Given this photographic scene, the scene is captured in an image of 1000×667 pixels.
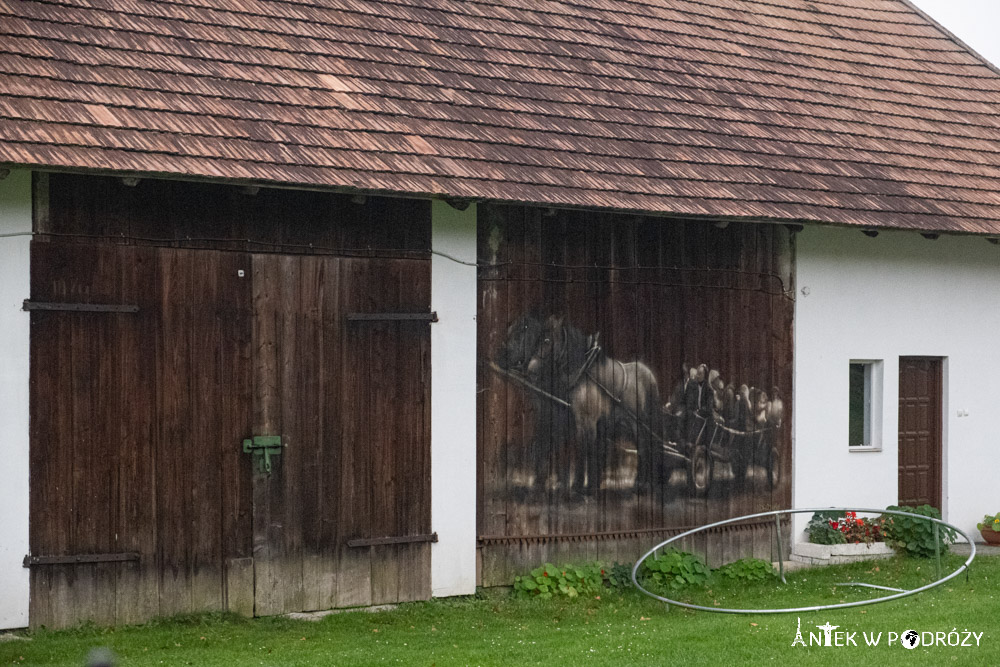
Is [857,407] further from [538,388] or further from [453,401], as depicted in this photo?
[453,401]

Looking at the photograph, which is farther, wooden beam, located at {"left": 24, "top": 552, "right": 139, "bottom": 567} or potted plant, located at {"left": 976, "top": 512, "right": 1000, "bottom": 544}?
potted plant, located at {"left": 976, "top": 512, "right": 1000, "bottom": 544}

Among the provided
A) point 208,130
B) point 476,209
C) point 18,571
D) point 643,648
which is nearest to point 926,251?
point 476,209

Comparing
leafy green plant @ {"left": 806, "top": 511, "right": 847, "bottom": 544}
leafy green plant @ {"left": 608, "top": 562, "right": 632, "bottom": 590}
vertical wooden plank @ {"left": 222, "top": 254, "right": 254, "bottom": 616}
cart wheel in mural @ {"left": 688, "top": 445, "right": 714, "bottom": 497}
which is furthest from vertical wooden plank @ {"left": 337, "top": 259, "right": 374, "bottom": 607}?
leafy green plant @ {"left": 806, "top": 511, "right": 847, "bottom": 544}

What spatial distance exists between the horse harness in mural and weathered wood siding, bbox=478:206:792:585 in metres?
0.07

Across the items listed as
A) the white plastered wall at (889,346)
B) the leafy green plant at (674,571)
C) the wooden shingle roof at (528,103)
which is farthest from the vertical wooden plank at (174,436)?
the white plastered wall at (889,346)

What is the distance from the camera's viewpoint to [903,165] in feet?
44.4

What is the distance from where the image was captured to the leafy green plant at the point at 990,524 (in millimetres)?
13734

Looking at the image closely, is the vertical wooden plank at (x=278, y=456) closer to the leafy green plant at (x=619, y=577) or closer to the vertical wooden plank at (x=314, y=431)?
the vertical wooden plank at (x=314, y=431)

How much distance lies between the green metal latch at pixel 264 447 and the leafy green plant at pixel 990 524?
788 cm

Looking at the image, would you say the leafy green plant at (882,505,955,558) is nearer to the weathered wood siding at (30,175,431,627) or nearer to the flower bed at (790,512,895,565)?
the flower bed at (790,512,895,565)

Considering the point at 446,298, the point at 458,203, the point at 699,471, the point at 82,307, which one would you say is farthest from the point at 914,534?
the point at 82,307

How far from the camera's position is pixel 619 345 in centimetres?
1177

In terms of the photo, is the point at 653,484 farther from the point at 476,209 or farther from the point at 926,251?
the point at 926,251

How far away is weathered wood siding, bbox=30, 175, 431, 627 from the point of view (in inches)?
371
